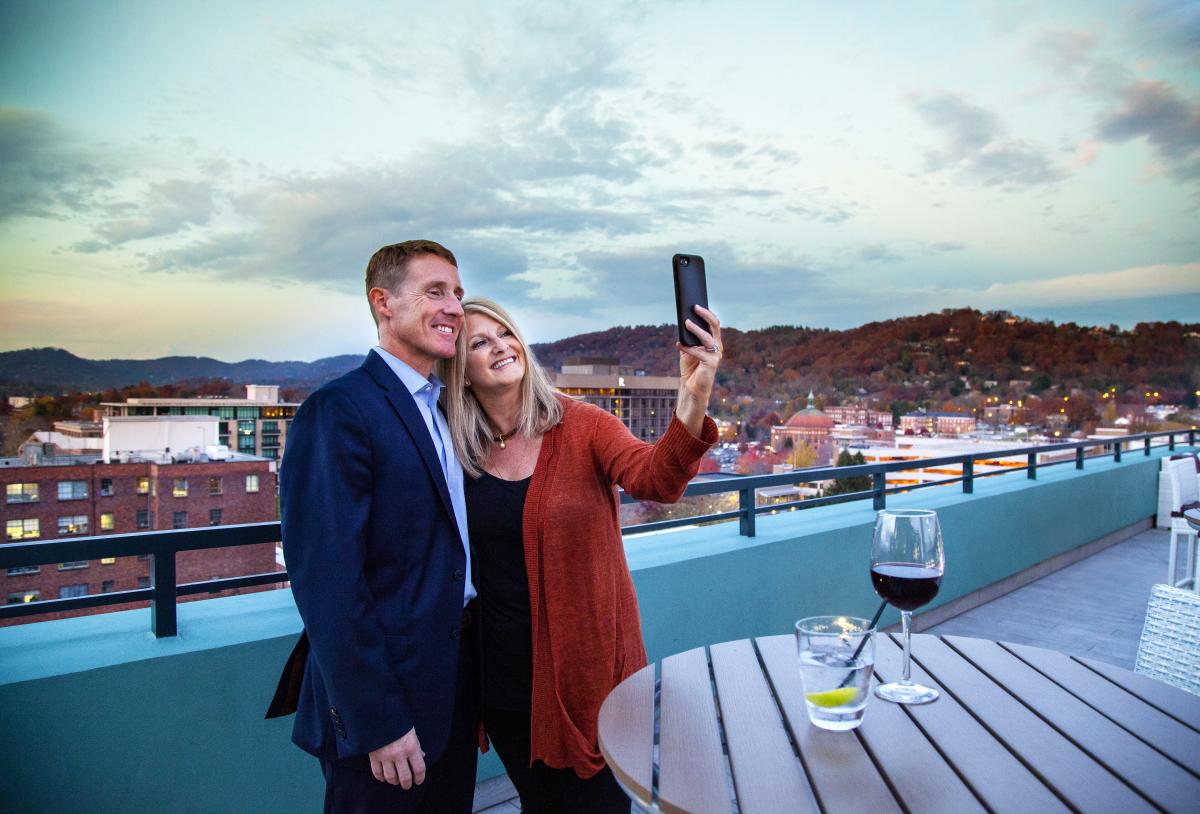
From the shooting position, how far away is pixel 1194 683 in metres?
1.73

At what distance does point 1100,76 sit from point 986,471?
9593 mm

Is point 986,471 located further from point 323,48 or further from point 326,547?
point 323,48

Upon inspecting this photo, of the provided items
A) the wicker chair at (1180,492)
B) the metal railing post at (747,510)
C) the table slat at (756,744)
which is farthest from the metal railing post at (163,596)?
the wicker chair at (1180,492)

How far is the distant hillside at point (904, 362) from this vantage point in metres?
7.55

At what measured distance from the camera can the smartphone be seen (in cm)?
137

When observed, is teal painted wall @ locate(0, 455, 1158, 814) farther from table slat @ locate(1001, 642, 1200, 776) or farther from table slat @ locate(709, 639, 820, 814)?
table slat @ locate(1001, 642, 1200, 776)

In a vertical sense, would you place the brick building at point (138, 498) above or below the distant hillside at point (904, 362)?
below

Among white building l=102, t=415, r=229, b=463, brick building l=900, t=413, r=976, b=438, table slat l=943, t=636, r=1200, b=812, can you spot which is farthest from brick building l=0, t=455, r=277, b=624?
brick building l=900, t=413, r=976, b=438

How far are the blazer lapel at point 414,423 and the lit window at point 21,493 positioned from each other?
15.5 feet

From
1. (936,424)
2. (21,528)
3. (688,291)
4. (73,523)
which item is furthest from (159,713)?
(936,424)

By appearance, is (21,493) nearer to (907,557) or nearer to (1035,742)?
(907,557)

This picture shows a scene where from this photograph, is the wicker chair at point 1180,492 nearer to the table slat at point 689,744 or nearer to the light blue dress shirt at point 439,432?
the table slat at point 689,744

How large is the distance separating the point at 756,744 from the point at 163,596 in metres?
1.55

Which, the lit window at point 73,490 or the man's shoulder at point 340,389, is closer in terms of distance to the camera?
the man's shoulder at point 340,389
